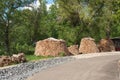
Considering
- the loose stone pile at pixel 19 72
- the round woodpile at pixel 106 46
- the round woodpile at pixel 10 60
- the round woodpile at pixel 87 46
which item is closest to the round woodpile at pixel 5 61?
the round woodpile at pixel 10 60

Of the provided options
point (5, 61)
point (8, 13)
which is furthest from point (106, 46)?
point (5, 61)

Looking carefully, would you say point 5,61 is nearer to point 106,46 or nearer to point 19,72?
point 19,72

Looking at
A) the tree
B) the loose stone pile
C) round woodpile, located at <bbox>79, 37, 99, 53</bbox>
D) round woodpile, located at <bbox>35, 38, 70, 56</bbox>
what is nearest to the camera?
the loose stone pile

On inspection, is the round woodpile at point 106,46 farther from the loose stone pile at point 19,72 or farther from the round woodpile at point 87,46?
the loose stone pile at point 19,72

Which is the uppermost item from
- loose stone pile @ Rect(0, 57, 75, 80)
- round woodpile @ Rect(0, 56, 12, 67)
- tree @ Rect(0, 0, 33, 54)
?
tree @ Rect(0, 0, 33, 54)

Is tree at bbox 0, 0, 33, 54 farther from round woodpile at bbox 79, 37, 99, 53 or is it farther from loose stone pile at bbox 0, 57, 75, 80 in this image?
loose stone pile at bbox 0, 57, 75, 80

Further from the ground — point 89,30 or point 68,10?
point 68,10

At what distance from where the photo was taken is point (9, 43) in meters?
43.6

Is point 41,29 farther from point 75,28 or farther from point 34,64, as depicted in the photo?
point 34,64

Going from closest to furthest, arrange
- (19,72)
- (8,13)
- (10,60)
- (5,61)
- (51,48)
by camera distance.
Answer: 1. (19,72)
2. (5,61)
3. (10,60)
4. (51,48)
5. (8,13)

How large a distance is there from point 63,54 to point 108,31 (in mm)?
27587

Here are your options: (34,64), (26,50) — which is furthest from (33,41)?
(34,64)

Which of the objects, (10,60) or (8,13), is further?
(8,13)

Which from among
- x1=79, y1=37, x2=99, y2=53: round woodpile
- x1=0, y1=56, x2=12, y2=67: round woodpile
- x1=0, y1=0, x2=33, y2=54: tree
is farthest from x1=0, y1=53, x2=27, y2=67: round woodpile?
x1=79, y1=37, x2=99, y2=53: round woodpile
